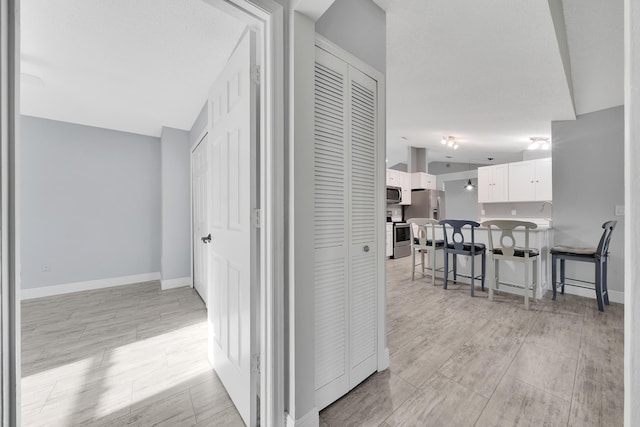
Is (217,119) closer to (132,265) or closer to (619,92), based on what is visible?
(132,265)

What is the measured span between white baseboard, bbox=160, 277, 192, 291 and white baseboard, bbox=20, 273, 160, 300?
2.01ft

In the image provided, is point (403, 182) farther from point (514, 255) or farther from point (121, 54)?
point (121, 54)

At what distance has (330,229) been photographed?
1467mm

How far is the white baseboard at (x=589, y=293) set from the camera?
314cm

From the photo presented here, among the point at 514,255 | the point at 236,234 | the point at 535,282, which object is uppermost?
the point at 236,234

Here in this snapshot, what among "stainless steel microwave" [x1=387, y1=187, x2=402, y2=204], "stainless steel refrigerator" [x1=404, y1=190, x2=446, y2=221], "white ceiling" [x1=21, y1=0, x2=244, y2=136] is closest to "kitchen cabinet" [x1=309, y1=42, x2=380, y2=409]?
"white ceiling" [x1=21, y1=0, x2=244, y2=136]

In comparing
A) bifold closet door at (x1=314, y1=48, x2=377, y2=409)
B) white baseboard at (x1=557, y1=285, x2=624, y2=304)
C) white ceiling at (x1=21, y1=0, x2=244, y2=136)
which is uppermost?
white ceiling at (x1=21, y1=0, x2=244, y2=136)

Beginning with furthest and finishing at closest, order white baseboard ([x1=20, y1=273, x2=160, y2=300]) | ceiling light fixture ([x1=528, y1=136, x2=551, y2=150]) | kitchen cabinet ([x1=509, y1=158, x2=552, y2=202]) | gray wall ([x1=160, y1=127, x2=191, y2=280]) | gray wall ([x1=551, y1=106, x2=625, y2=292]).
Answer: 1. ceiling light fixture ([x1=528, y1=136, x2=551, y2=150])
2. kitchen cabinet ([x1=509, y1=158, x2=552, y2=202])
3. gray wall ([x1=160, y1=127, x2=191, y2=280])
4. white baseboard ([x1=20, y1=273, x2=160, y2=300])
5. gray wall ([x1=551, y1=106, x2=625, y2=292])

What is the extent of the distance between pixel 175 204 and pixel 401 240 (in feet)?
15.4

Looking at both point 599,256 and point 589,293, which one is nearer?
point 599,256

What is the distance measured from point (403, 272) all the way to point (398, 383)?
122 inches

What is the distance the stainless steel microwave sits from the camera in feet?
18.9

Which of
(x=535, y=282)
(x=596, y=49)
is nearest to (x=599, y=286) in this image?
(x=535, y=282)

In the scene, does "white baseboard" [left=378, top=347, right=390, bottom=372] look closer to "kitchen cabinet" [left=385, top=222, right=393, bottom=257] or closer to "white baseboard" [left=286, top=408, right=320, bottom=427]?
"white baseboard" [left=286, top=408, right=320, bottom=427]
